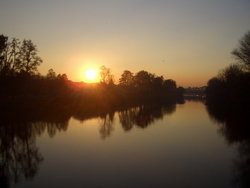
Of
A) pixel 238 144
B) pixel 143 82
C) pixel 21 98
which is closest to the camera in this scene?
pixel 238 144

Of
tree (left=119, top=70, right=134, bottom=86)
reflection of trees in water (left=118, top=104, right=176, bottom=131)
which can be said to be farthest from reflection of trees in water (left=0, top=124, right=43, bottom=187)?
tree (left=119, top=70, right=134, bottom=86)

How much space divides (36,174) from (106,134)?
38.0 feet

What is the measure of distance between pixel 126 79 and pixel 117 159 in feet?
357

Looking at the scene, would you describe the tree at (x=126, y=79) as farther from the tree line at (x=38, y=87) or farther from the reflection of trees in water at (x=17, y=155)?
the reflection of trees in water at (x=17, y=155)

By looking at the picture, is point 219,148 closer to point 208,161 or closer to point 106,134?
point 208,161

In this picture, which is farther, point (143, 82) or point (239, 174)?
point (143, 82)

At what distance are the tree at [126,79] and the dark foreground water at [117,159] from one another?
98.4 m

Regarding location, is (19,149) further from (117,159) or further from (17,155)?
(117,159)

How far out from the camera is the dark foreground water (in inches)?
472

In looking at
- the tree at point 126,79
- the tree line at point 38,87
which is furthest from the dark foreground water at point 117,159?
the tree at point 126,79

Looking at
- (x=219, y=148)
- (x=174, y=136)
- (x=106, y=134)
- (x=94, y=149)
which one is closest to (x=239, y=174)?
(x=219, y=148)

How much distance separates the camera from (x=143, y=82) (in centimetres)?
13450

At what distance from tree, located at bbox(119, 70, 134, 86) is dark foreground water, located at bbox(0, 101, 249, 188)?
98.4 m

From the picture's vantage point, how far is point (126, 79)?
124 m
